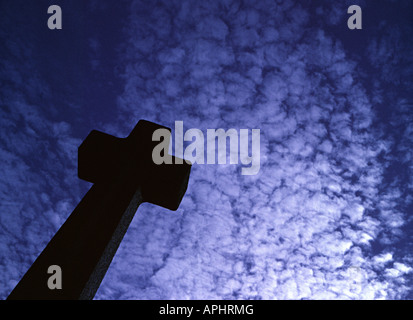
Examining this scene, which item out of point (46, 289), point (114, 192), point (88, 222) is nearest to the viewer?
point (46, 289)

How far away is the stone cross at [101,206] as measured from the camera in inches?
66.2

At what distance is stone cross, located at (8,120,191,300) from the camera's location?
1683mm

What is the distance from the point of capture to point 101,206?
7.07 feet

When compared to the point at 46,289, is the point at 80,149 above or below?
above
